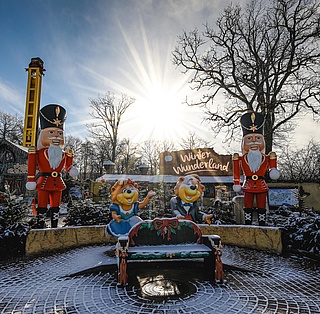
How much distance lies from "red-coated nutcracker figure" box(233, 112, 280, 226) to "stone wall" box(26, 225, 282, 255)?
2.33 feet

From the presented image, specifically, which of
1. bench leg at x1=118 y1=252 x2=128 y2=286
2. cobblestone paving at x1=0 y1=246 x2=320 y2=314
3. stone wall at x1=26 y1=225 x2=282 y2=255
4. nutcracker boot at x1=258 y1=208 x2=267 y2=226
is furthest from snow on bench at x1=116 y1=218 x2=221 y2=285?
nutcracker boot at x1=258 y1=208 x2=267 y2=226

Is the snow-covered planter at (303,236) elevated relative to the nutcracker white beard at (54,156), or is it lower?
lower

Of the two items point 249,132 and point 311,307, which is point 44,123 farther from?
point 311,307

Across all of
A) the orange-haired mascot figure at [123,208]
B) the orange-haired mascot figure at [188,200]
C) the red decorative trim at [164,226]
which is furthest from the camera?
the orange-haired mascot figure at [188,200]

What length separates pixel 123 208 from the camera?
211 inches

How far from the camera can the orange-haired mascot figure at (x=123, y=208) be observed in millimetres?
5234

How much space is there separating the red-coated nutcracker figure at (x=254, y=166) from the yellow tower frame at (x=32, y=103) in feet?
26.0

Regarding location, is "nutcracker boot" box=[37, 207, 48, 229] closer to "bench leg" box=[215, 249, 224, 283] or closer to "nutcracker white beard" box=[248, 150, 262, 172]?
"bench leg" box=[215, 249, 224, 283]

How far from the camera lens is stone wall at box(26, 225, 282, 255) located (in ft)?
18.8

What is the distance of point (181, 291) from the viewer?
3.51m

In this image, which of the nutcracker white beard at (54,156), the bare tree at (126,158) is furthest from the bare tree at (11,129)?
the nutcracker white beard at (54,156)

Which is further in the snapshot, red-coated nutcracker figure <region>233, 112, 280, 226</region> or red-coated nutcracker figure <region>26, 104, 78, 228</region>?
red-coated nutcracker figure <region>233, 112, 280, 226</region>

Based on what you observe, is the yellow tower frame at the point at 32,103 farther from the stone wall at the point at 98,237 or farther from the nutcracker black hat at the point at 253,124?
the nutcracker black hat at the point at 253,124

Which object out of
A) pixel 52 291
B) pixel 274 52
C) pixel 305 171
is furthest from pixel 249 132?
pixel 305 171
